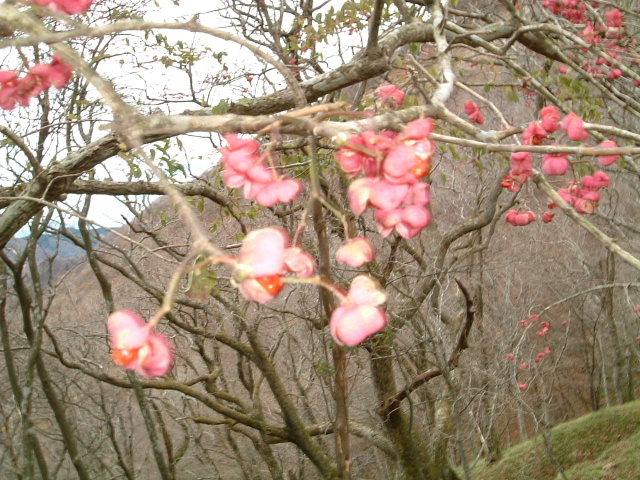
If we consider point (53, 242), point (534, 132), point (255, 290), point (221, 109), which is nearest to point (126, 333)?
point (255, 290)

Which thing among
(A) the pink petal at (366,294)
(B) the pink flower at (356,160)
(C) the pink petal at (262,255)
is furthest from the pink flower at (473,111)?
(C) the pink petal at (262,255)

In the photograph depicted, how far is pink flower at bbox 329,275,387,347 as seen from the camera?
71 centimetres

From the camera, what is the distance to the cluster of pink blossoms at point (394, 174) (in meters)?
0.71

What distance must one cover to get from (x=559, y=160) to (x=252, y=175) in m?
1.01

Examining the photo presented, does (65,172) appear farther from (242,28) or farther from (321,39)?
(242,28)

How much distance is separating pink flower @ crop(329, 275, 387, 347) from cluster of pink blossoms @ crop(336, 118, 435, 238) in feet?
0.33

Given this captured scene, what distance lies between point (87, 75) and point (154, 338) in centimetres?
30

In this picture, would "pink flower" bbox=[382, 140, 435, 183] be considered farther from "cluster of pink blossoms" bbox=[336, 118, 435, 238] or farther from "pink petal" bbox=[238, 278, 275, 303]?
"pink petal" bbox=[238, 278, 275, 303]

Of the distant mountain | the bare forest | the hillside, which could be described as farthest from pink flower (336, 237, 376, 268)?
the hillside

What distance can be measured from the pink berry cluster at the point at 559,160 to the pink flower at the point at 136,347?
3.37 ft

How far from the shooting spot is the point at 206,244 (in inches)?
19.3

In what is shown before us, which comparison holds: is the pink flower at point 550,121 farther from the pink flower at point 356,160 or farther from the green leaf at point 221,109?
the green leaf at point 221,109

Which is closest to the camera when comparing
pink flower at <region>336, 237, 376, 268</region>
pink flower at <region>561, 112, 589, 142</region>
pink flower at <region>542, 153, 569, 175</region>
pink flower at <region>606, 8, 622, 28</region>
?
pink flower at <region>336, 237, 376, 268</region>

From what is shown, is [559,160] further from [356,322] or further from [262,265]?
[262,265]
